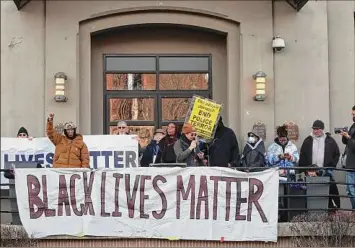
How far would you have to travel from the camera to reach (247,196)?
386 inches

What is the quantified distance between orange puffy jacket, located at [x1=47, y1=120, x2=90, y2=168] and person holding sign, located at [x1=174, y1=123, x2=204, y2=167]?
149 cm

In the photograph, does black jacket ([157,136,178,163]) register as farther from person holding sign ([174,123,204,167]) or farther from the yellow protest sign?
the yellow protest sign

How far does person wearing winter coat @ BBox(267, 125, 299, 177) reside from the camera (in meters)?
10.9

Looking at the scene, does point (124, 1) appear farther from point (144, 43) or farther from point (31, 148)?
point (31, 148)

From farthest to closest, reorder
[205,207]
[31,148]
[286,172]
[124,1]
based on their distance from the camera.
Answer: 1. [124,1]
2. [31,148]
3. [286,172]
4. [205,207]

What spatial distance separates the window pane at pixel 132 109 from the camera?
1335 centimetres

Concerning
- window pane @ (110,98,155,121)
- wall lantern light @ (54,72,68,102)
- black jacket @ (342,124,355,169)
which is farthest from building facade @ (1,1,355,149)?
black jacket @ (342,124,355,169)

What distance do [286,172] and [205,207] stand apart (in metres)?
1.60

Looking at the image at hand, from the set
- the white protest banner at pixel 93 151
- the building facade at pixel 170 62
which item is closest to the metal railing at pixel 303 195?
the white protest banner at pixel 93 151

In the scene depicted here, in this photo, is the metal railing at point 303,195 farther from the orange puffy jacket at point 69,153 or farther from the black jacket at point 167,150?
the black jacket at point 167,150

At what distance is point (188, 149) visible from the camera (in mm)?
10133

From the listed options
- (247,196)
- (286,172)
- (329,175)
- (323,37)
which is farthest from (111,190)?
(323,37)

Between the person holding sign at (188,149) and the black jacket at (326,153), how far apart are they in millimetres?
2156

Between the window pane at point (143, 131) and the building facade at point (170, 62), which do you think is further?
the window pane at point (143, 131)
